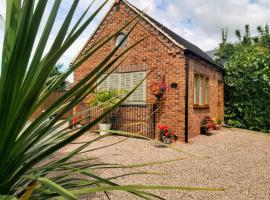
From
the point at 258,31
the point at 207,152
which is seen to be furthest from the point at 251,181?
the point at 258,31

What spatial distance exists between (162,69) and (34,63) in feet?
33.0

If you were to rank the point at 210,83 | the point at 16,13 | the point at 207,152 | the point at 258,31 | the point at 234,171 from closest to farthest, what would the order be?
the point at 16,13 → the point at 234,171 → the point at 207,152 → the point at 210,83 → the point at 258,31

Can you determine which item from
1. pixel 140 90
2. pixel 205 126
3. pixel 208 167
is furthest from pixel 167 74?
pixel 208 167

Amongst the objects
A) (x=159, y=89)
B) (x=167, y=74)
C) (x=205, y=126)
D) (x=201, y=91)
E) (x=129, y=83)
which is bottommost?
(x=205, y=126)

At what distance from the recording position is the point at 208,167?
6680 millimetres

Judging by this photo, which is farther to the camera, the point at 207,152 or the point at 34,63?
the point at 207,152

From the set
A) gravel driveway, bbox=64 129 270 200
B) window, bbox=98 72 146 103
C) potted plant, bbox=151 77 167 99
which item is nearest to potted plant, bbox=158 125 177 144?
gravel driveway, bbox=64 129 270 200

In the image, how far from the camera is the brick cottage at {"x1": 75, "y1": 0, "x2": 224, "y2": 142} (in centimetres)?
1038

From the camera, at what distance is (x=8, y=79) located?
902mm

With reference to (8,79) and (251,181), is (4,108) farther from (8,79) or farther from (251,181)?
(251,181)

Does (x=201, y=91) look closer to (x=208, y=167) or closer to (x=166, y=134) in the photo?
(x=166, y=134)

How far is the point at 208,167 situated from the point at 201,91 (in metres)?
6.54

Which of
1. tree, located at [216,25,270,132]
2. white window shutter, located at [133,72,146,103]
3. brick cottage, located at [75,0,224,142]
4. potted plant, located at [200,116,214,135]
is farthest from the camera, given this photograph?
tree, located at [216,25,270,132]

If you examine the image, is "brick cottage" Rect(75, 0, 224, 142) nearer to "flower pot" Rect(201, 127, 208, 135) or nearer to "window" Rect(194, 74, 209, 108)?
"window" Rect(194, 74, 209, 108)
